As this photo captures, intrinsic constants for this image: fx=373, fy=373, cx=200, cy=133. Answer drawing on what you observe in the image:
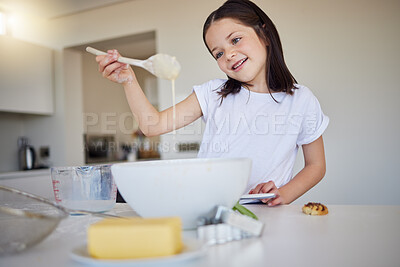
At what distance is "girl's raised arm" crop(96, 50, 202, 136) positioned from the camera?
3.07ft

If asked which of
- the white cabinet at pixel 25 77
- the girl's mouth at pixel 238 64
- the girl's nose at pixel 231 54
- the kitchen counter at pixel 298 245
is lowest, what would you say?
the kitchen counter at pixel 298 245

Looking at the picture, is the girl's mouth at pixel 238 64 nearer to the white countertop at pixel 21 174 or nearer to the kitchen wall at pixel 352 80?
the kitchen wall at pixel 352 80

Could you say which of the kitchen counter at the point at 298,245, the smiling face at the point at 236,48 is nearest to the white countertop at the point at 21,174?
the smiling face at the point at 236,48

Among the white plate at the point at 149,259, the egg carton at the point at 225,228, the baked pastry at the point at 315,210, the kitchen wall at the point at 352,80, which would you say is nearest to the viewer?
the white plate at the point at 149,259

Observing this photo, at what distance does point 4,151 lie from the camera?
3.44m

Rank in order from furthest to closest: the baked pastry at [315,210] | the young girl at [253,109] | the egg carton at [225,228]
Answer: the young girl at [253,109] → the baked pastry at [315,210] → the egg carton at [225,228]

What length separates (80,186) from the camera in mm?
762

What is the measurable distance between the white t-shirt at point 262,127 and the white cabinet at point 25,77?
230cm

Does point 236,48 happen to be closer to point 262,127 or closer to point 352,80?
point 262,127

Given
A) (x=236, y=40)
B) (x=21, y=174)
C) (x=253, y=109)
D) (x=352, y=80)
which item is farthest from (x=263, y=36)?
(x=21, y=174)

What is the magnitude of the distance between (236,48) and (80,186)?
0.68m

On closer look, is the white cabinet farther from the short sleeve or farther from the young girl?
the short sleeve

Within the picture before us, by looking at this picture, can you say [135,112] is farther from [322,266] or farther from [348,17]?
[348,17]

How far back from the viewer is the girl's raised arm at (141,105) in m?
0.94
